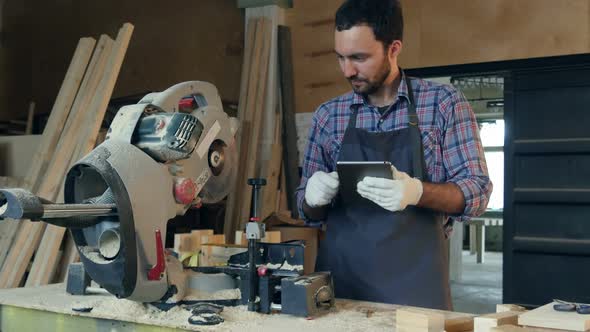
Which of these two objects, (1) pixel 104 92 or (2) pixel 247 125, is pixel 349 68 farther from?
(2) pixel 247 125

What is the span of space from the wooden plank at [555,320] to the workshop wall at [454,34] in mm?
2569

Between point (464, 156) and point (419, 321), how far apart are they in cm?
81

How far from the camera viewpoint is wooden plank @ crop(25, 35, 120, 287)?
10.5 ft

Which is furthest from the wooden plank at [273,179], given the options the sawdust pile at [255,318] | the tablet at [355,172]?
the sawdust pile at [255,318]

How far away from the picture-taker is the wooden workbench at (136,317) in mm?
1396

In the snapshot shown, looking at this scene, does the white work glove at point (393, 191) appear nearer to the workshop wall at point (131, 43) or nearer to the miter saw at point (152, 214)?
the miter saw at point (152, 214)

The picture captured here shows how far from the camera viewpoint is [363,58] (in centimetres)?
190

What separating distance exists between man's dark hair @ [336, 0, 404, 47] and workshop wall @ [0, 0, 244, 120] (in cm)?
268

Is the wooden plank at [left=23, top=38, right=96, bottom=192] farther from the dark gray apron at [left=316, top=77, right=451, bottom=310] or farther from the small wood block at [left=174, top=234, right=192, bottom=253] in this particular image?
the dark gray apron at [left=316, top=77, right=451, bottom=310]

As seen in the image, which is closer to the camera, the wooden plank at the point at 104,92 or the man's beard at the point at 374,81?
the man's beard at the point at 374,81

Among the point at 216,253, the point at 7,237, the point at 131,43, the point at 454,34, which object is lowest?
the point at 7,237

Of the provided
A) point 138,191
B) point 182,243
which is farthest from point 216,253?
point 138,191

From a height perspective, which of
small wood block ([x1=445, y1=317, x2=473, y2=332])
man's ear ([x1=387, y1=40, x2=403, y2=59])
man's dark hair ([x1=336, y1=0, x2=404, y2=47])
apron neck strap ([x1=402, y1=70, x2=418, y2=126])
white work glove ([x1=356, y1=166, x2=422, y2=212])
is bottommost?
small wood block ([x1=445, y1=317, x2=473, y2=332])

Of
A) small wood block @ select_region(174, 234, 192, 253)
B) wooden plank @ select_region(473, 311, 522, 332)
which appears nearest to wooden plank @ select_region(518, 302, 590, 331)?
wooden plank @ select_region(473, 311, 522, 332)
